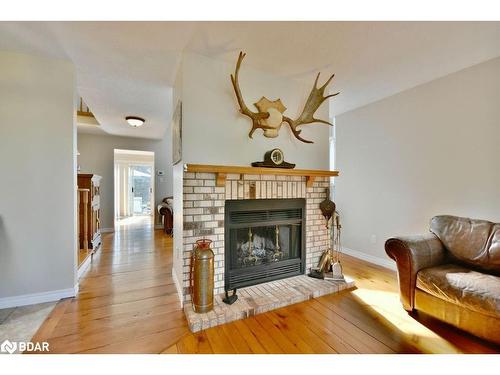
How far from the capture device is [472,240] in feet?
6.29

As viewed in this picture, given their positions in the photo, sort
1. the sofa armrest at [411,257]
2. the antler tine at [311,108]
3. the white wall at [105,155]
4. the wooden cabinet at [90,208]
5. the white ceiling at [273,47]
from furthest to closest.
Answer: the white wall at [105,155] → the wooden cabinet at [90,208] → the antler tine at [311,108] → the sofa armrest at [411,257] → the white ceiling at [273,47]

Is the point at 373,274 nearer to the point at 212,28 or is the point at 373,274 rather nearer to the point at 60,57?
the point at 212,28

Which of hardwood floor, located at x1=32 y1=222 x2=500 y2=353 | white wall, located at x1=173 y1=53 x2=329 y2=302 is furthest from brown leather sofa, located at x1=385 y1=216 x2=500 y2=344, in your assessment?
white wall, located at x1=173 y1=53 x2=329 y2=302

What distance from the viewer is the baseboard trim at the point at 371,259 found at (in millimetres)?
2994

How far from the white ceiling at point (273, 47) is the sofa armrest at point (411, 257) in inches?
69.1

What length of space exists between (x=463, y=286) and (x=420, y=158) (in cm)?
170

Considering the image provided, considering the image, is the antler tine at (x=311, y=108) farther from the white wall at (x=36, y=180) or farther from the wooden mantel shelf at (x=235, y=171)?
the white wall at (x=36, y=180)

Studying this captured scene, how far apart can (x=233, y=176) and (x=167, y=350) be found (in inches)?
57.0

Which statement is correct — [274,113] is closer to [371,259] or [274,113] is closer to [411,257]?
[411,257]

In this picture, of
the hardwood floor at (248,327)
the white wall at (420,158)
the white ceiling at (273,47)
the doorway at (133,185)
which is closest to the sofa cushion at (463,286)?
the hardwood floor at (248,327)

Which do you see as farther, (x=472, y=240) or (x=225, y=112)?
(x=225, y=112)

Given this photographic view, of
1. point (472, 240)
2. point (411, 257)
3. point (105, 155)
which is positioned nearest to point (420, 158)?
point (472, 240)

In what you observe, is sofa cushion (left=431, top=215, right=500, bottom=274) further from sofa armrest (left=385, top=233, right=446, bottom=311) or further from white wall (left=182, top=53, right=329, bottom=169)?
white wall (left=182, top=53, right=329, bottom=169)

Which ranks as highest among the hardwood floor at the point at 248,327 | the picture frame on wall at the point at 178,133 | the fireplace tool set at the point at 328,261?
the picture frame on wall at the point at 178,133
